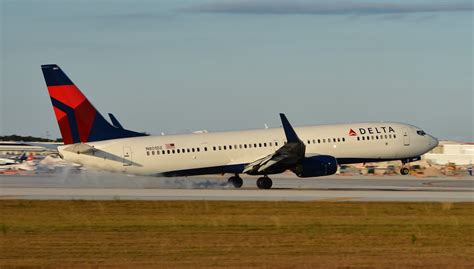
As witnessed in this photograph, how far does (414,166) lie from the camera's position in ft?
355

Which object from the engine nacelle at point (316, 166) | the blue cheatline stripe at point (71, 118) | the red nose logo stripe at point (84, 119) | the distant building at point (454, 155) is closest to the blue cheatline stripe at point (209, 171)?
the engine nacelle at point (316, 166)

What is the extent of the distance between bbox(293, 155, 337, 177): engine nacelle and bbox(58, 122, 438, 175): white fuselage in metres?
1.85

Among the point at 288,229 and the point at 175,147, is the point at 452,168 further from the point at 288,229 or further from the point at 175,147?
the point at 288,229

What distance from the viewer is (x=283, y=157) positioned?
56781mm

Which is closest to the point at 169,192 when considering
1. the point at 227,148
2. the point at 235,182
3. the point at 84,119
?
the point at 227,148

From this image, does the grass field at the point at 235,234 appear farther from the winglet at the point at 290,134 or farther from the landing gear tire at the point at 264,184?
the landing gear tire at the point at 264,184

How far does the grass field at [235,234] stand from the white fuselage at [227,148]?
13.1 m

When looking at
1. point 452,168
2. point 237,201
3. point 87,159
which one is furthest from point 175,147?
point 452,168

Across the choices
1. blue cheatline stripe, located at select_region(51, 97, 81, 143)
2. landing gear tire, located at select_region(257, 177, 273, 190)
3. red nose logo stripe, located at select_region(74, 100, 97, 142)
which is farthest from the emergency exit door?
landing gear tire, located at select_region(257, 177, 273, 190)

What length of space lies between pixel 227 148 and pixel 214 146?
2.81 feet

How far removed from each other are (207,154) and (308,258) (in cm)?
3311

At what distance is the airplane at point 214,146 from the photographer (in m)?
56.0

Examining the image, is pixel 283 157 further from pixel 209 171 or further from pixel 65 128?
pixel 65 128

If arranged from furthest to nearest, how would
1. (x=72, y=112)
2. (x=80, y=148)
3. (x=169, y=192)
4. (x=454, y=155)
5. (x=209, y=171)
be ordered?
(x=454, y=155) → (x=209, y=171) → (x=72, y=112) → (x=80, y=148) → (x=169, y=192)
